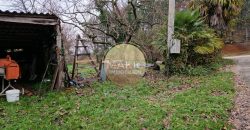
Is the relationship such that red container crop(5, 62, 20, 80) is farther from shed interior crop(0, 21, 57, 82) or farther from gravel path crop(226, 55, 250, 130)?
gravel path crop(226, 55, 250, 130)

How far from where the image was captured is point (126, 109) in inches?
245

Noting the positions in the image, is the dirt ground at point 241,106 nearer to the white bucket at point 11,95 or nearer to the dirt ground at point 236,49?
the white bucket at point 11,95

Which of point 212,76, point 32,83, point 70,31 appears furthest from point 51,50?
point 70,31

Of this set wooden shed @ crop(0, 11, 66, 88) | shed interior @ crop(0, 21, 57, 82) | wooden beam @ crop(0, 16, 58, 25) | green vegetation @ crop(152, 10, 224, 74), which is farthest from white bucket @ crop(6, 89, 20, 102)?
green vegetation @ crop(152, 10, 224, 74)

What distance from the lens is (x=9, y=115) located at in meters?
6.05

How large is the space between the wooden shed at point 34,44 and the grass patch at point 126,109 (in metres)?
1.33

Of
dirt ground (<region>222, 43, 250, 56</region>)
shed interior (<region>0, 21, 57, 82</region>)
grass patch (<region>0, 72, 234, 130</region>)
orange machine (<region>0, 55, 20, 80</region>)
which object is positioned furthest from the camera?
dirt ground (<region>222, 43, 250, 56</region>)

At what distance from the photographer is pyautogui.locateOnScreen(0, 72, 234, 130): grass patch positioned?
5363 millimetres

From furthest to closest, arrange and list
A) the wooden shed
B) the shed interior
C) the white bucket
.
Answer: the shed interior, the wooden shed, the white bucket

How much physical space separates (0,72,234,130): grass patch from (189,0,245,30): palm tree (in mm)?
6324

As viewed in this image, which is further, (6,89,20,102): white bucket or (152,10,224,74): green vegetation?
(152,10,224,74): green vegetation

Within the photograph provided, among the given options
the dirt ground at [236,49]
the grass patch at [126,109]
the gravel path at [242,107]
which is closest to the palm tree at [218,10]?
the gravel path at [242,107]

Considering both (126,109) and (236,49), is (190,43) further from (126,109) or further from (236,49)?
(236,49)

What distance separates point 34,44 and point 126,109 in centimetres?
Result: 684
